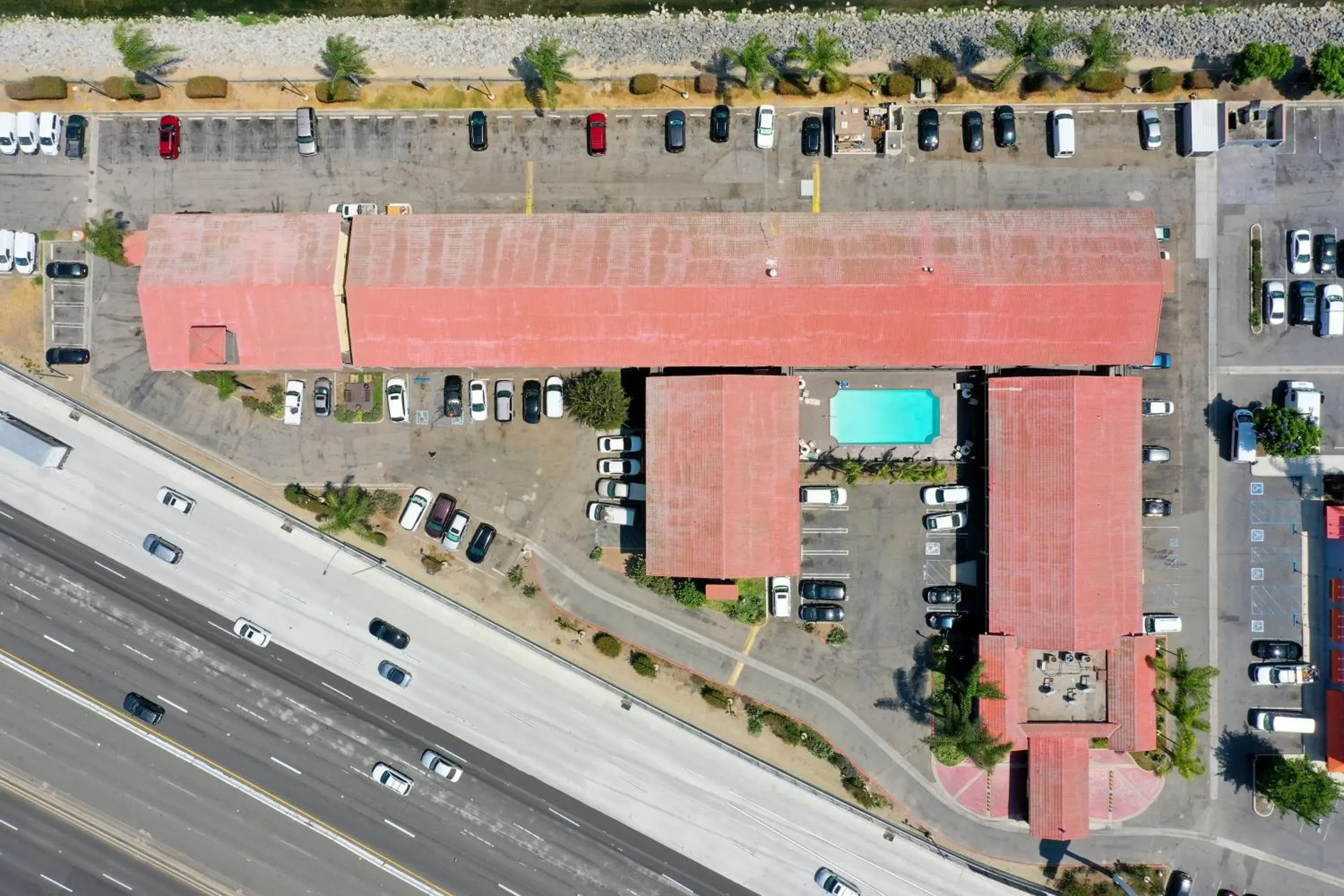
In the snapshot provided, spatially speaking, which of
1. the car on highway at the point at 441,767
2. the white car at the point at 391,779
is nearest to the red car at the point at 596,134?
the car on highway at the point at 441,767

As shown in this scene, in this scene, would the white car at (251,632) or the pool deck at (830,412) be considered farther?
the pool deck at (830,412)

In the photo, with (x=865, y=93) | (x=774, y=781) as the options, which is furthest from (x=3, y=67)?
(x=774, y=781)

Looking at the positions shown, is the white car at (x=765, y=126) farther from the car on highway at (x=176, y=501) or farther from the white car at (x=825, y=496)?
the car on highway at (x=176, y=501)

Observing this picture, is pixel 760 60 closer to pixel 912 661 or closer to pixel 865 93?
pixel 865 93

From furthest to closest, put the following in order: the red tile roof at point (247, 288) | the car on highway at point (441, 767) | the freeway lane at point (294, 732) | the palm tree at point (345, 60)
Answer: the freeway lane at point (294, 732), the car on highway at point (441, 767), the palm tree at point (345, 60), the red tile roof at point (247, 288)

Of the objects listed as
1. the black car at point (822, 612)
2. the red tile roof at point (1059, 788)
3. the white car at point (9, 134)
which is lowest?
the red tile roof at point (1059, 788)

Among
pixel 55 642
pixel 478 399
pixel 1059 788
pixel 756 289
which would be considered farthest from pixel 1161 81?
pixel 55 642

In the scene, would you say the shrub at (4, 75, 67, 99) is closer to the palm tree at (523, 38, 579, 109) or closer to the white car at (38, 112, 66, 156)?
the white car at (38, 112, 66, 156)
